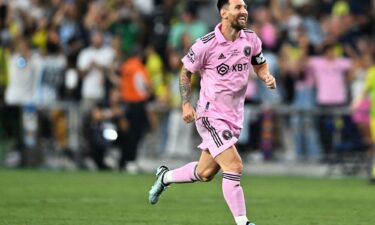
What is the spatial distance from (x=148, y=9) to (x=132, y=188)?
10.6 meters

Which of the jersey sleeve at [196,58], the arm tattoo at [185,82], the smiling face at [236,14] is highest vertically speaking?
the smiling face at [236,14]

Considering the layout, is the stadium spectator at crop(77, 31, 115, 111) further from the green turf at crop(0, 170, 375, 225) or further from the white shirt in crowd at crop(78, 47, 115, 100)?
the green turf at crop(0, 170, 375, 225)

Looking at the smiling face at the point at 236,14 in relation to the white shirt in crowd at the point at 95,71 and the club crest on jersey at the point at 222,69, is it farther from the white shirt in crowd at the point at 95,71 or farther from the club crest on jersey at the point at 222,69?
the white shirt in crowd at the point at 95,71

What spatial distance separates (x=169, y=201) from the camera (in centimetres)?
1588

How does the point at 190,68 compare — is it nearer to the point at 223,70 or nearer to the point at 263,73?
the point at 223,70

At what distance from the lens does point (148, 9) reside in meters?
28.4

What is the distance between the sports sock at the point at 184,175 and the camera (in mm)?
12070

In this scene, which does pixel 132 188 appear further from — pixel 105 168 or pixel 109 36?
pixel 109 36

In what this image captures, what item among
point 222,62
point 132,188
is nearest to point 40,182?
point 132,188

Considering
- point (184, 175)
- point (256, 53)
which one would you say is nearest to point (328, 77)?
point (184, 175)

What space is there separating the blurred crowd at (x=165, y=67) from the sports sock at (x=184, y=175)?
963cm

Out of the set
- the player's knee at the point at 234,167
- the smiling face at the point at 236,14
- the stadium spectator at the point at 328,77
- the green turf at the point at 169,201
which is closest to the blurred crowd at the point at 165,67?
the stadium spectator at the point at 328,77

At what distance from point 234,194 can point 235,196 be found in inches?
0.9

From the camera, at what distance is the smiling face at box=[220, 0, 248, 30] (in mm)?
11422
